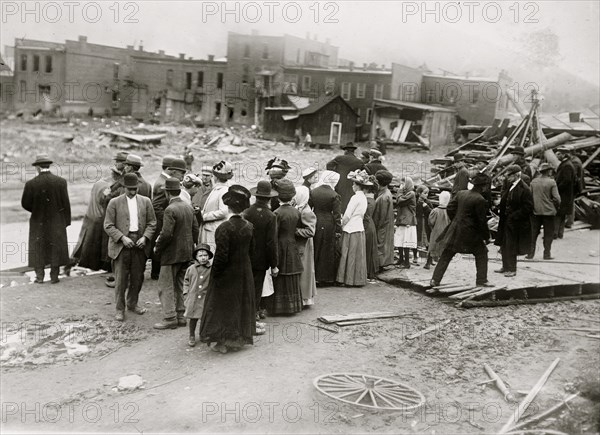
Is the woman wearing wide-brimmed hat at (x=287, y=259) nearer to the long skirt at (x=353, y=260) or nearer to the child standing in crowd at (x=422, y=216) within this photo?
the long skirt at (x=353, y=260)

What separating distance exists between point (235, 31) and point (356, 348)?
56315 millimetres

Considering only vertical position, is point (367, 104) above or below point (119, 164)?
above

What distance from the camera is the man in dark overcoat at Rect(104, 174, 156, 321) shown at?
320 inches

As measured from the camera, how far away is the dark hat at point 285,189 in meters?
7.94

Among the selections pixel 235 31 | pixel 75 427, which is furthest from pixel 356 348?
pixel 235 31

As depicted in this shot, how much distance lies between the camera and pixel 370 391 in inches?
232

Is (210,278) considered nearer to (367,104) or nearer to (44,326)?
(44,326)

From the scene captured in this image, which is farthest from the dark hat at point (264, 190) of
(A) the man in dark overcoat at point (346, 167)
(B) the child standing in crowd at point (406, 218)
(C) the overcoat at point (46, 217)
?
(A) the man in dark overcoat at point (346, 167)

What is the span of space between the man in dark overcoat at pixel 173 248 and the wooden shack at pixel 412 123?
36.1 metres

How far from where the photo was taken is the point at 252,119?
57.6 metres

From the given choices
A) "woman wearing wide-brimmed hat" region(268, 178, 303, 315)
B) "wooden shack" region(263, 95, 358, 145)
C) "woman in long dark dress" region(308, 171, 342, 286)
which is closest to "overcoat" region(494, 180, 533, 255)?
"woman in long dark dress" region(308, 171, 342, 286)

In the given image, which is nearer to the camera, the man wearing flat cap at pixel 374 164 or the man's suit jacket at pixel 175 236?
the man's suit jacket at pixel 175 236

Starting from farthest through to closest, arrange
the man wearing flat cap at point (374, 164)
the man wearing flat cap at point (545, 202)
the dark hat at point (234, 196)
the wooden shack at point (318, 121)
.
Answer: the wooden shack at point (318, 121), the man wearing flat cap at point (374, 164), the man wearing flat cap at point (545, 202), the dark hat at point (234, 196)

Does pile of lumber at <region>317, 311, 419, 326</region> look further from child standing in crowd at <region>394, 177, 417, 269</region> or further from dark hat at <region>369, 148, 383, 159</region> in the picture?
dark hat at <region>369, 148, 383, 159</region>
